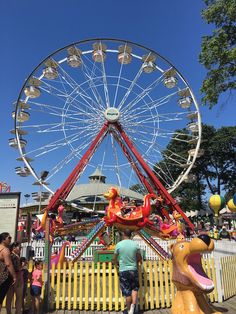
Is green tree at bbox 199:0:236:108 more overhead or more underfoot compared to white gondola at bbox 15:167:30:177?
more overhead

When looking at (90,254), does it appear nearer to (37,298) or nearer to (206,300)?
(37,298)

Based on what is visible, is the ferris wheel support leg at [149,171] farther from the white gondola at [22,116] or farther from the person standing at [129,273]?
the person standing at [129,273]

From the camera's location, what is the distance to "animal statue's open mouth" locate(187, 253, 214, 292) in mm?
3242

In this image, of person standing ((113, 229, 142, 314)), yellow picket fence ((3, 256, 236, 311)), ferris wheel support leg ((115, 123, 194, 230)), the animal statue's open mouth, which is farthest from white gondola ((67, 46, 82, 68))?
the animal statue's open mouth

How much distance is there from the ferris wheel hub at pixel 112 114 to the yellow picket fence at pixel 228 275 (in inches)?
390

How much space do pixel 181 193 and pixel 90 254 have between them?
95.9ft

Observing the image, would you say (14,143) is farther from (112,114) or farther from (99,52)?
(99,52)

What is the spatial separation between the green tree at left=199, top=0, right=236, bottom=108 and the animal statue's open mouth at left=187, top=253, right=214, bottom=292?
9677mm

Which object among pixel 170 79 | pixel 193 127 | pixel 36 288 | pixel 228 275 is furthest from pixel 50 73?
pixel 228 275

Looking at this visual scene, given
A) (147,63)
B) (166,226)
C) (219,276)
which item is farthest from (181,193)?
(219,276)

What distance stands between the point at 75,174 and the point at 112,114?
3.56 meters

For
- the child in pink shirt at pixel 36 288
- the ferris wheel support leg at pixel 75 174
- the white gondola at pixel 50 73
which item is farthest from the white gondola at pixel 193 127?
the child in pink shirt at pixel 36 288

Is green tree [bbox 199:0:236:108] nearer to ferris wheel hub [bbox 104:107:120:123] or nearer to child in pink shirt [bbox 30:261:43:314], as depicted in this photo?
ferris wheel hub [bbox 104:107:120:123]

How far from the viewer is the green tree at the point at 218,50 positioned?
1184 cm
